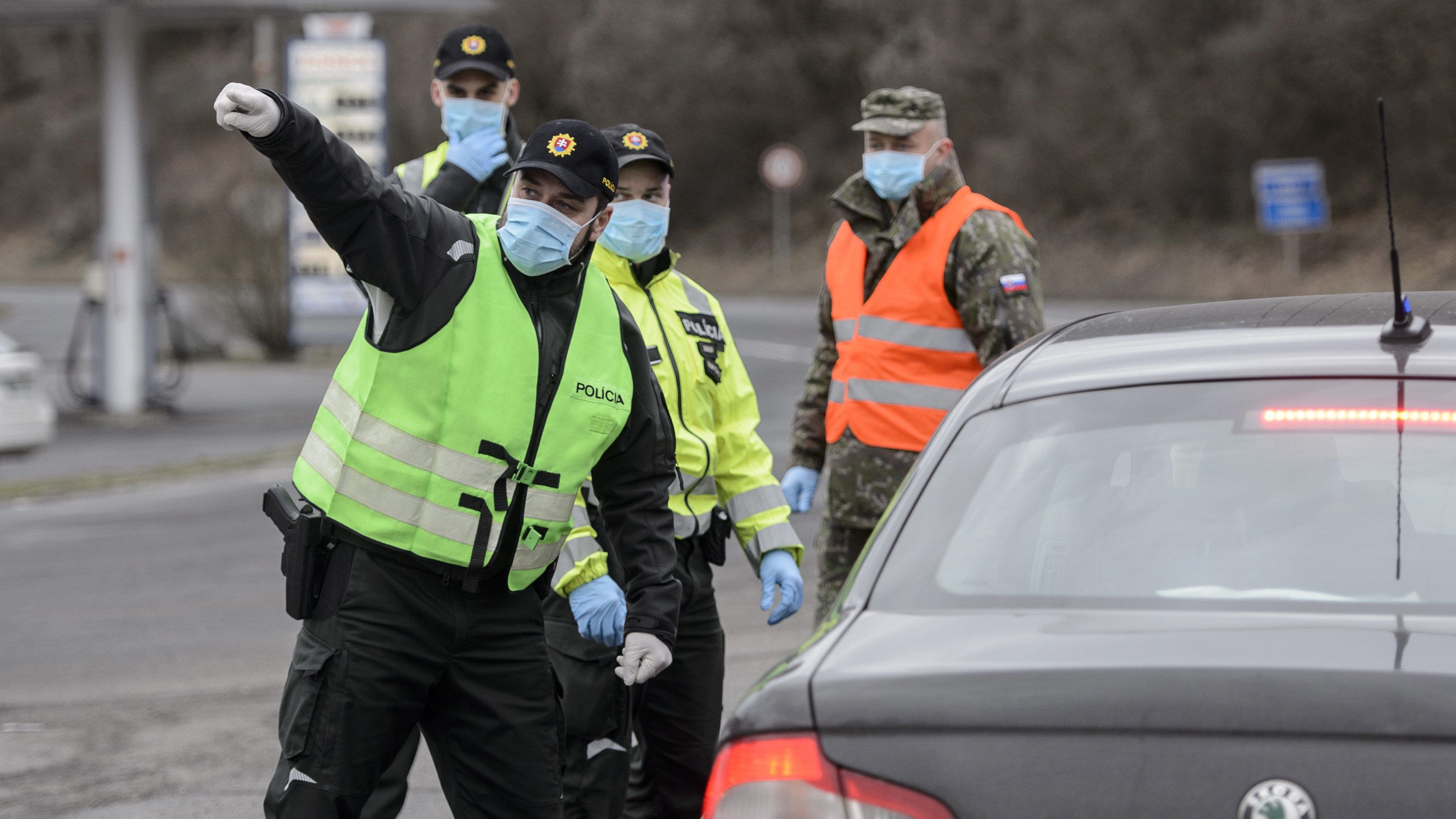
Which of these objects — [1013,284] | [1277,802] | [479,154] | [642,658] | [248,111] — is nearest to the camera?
[1277,802]

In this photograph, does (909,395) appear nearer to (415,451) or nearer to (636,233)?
(636,233)

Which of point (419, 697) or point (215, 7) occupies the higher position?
point (215, 7)

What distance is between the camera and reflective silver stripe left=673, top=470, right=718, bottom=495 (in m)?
4.21

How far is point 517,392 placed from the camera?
3293 mm

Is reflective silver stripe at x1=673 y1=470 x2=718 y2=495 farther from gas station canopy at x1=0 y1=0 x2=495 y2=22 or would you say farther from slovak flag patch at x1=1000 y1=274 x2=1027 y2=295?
gas station canopy at x1=0 y1=0 x2=495 y2=22

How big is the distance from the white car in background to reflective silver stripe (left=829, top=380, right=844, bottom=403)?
953cm

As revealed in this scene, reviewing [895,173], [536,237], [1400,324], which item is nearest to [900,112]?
[895,173]

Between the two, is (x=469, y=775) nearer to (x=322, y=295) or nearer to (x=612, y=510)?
(x=612, y=510)

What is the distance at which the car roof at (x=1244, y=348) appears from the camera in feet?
8.38

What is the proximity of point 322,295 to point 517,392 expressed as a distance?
63.3 ft

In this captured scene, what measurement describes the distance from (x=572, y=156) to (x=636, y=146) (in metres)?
0.86

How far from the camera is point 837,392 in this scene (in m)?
5.08

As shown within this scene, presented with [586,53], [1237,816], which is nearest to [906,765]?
[1237,816]

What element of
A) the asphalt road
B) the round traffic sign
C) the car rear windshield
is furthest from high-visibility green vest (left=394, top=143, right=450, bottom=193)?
the round traffic sign
